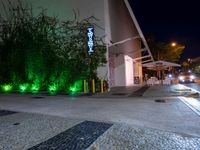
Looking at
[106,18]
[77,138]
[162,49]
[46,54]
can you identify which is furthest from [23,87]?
[162,49]

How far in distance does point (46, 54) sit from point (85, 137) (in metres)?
10.7

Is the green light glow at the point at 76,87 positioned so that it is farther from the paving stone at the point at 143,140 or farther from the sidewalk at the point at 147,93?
the paving stone at the point at 143,140

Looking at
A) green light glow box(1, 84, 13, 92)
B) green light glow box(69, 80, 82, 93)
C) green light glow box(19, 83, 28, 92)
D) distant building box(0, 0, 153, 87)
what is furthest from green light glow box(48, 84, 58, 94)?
green light glow box(1, 84, 13, 92)

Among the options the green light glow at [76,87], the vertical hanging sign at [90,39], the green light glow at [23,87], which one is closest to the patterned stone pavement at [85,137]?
the green light glow at [76,87]

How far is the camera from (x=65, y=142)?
405 cm

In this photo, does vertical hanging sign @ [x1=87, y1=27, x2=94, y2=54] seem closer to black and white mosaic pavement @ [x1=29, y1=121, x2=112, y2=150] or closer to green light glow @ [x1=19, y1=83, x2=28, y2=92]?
green light glow @ [x1=19, y1=83, x2=28, y2=92]

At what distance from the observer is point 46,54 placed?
1401 centimetres

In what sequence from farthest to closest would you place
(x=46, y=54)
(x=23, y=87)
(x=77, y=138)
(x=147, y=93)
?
(x=23, y=87)
(x=46, y=54)
(x=147, y=93)
(x=77, y=138)

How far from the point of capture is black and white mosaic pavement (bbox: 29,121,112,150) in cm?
384

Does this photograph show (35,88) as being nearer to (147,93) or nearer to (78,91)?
(78,91)

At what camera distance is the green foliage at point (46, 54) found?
13.2m

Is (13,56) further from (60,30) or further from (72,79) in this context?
(72,79)

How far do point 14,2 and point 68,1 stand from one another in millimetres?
5686

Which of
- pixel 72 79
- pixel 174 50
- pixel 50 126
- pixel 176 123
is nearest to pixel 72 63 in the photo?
pixel 72 79
